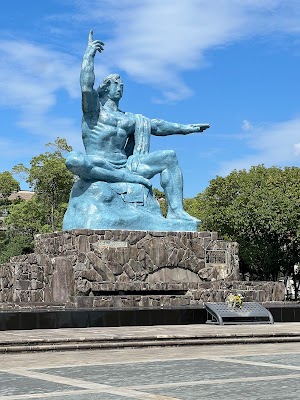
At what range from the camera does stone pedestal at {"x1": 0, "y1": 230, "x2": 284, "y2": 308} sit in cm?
1944

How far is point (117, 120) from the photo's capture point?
2202 centimetres

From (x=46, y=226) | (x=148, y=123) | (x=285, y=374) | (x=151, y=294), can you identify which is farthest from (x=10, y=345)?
(x=46, y=226)

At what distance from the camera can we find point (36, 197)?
4206cm

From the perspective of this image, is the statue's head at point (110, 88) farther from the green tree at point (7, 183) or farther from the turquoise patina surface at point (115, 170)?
the green tree at point (7, 183)

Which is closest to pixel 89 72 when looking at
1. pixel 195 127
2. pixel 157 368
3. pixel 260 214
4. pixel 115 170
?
pixel 115 170

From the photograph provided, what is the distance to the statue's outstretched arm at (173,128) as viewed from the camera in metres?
23.2

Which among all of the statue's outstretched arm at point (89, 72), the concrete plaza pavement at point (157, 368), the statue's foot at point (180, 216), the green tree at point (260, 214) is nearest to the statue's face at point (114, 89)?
the statue's outstretched arm at point (89, 72)

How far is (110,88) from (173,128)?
2323 mm

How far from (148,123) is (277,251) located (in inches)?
749

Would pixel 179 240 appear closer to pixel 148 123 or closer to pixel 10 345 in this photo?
pixel 148 123

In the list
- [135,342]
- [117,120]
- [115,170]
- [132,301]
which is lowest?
[135,342]

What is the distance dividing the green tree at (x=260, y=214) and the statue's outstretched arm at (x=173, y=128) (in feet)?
51.3

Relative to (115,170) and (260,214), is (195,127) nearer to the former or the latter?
(115,170)

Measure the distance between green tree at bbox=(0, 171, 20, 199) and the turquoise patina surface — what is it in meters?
23.0
